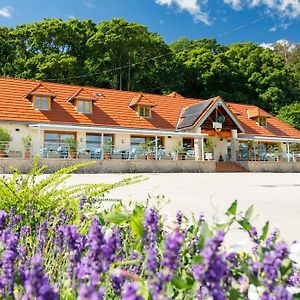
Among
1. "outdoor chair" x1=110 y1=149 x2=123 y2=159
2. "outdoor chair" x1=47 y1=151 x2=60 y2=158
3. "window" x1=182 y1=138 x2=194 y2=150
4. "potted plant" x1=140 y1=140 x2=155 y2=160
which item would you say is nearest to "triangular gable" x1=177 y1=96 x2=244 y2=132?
"window" x1=182 y1=138 x2=194 y2=150

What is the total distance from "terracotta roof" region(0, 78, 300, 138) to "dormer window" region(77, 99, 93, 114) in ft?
1.22

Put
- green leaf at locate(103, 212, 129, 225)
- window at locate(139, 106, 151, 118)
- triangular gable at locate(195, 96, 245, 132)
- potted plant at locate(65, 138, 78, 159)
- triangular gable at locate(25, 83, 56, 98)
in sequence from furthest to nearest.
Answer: window at locate(139, 106, 151, 118) → triangular gable at locate(195, 96, 245, 132) → triangular gable at locate(25, 83, 56, 98) → potted plant at locate(65, 138, 78, 159) → green leaf at locate(103, 212, 129, 225)

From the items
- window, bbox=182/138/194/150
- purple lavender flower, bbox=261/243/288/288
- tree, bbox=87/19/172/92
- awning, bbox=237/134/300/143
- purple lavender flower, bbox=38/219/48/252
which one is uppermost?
tree, bbox=87/19/172/92

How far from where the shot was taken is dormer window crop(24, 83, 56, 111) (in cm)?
2700

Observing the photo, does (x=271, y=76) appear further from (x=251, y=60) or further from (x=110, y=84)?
(x=110, y=84)

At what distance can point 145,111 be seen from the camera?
31406 millimetres

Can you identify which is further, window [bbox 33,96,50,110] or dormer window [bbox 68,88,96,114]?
dormer window [bbox 68,88,96,114]

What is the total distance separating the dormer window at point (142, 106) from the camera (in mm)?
30984

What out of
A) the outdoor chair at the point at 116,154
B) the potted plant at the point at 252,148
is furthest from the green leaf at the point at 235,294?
the potted plant at the point at 252,148

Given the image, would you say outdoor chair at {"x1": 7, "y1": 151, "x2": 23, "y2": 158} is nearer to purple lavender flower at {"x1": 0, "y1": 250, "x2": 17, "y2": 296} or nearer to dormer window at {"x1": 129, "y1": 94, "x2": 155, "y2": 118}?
dormer window at {"x1": 129, "y1": 94, "x2": 155, "y2": 118}

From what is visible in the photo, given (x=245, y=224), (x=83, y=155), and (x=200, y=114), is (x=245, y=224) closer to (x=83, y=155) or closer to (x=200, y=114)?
(x=83, y=155)

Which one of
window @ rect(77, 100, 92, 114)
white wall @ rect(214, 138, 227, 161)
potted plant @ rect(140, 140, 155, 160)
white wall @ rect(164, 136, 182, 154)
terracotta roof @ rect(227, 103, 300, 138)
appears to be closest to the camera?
potted plant @ rect(140, 140, 155, 160)

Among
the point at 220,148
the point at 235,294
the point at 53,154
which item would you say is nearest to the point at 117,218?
the point at 235,294

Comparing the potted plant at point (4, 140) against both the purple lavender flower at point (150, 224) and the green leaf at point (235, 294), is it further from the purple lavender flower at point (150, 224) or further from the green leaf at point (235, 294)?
the green leaf at point (235, 294)
